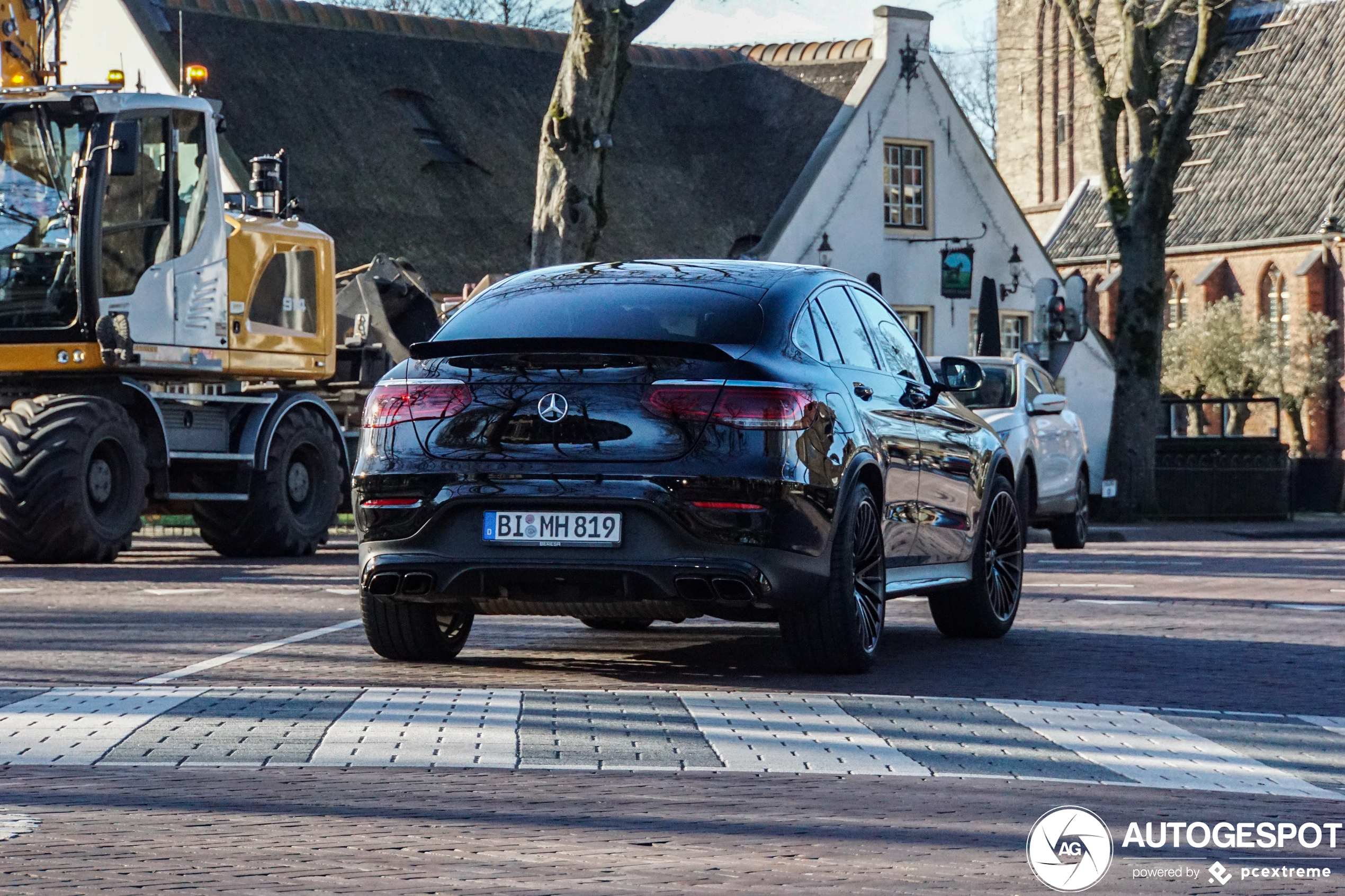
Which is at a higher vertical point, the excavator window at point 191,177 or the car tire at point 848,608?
the excavator window at point 191,177

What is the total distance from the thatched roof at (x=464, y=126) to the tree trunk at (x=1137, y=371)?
801 cm

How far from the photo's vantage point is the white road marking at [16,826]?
16.4 feet

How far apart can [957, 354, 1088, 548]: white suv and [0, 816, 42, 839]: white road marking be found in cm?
1449

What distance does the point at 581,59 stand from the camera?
892 inches

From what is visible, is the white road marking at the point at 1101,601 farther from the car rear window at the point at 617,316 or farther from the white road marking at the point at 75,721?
the white road marking at the point at 75,721

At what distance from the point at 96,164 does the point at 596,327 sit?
924cm

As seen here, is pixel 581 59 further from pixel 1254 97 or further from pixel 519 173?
pixel 1254 97

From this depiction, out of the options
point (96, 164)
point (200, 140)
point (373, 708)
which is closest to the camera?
point (373, 708)

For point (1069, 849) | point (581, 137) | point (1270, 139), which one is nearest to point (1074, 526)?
point (581, 137)

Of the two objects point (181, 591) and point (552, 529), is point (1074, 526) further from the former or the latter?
point (552, 529)

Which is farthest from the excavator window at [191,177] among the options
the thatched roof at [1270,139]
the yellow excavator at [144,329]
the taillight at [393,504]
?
the thatched roof at [1270,139]

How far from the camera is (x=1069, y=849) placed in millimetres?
5039

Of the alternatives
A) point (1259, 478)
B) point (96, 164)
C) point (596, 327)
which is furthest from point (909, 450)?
point (1259, 478)

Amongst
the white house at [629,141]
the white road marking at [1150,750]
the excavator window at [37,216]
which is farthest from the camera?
the white house at [629,141]
